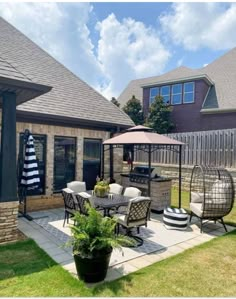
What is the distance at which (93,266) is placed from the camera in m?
3.75

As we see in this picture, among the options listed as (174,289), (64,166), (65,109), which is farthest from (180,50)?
(174,289)

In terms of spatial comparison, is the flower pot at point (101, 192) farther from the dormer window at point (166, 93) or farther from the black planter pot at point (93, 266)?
the dormer window at point (166, 93)

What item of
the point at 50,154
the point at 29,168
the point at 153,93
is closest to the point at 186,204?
the point at 50,154

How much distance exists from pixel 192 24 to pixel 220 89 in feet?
43.0

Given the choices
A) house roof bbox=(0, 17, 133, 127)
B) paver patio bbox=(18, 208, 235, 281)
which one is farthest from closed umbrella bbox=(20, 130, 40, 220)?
house roof bbox=(0, 17, 133, 127)

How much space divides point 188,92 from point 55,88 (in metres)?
11.6

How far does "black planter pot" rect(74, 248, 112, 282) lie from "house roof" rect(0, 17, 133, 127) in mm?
5517

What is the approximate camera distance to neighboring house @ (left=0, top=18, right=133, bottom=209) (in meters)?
8.34

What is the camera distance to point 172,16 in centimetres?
734

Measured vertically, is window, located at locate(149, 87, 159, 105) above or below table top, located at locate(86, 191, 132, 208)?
above

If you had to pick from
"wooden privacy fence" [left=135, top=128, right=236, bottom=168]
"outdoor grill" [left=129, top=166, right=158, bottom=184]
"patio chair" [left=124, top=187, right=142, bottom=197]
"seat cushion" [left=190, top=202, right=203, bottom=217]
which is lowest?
"seat cushion" [left=190, top=202, right=203, bottom=217]

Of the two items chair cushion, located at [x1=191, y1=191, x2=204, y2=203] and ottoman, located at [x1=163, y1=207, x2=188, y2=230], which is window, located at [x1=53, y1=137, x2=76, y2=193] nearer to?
ottoman, located at [x1=163, y1=207, x2=188, y2=230]

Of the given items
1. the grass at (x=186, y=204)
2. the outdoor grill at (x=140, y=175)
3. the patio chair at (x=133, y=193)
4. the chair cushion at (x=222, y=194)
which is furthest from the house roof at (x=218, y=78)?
the patio chair at (x=133, y=193)

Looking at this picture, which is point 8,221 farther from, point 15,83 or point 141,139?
point 141,139
